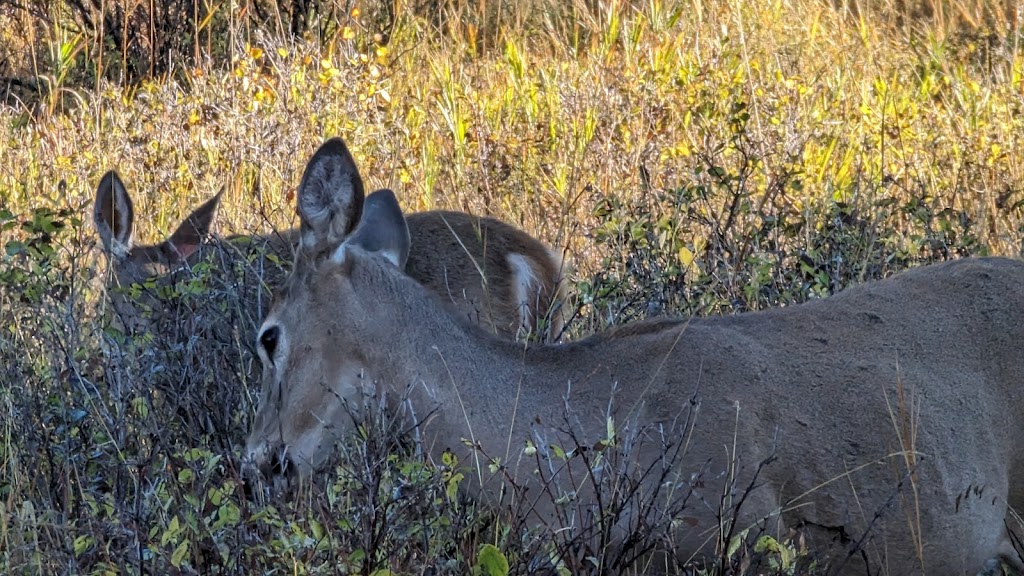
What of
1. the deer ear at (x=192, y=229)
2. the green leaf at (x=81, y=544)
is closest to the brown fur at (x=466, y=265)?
the deer ear at (x=192, y=229)

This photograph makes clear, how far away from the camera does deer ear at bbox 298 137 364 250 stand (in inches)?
152

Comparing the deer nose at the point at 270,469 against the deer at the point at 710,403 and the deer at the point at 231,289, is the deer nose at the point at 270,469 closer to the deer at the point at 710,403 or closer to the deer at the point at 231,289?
the deer at the point at 710,403

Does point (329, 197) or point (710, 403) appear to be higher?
point (329, 197)

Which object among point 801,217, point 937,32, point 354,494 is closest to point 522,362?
point 354,494

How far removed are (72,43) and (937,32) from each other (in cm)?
695

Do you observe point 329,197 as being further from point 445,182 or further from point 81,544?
point 445,182

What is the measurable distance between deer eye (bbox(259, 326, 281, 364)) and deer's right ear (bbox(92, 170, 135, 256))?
3.21 metres

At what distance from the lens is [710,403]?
356 cm

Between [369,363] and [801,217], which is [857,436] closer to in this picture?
[369,363]

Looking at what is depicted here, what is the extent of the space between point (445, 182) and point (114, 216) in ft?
8.35

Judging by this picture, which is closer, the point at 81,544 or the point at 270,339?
the point at 81,544

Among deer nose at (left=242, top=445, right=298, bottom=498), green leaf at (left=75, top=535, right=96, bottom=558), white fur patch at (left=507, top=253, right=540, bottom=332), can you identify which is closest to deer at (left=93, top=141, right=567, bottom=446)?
white fur patch at (left=507, top=253, right=540, bottom=332)

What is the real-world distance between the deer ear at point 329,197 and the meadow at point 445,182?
61 cm

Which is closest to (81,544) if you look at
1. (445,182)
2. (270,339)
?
(270,339)
